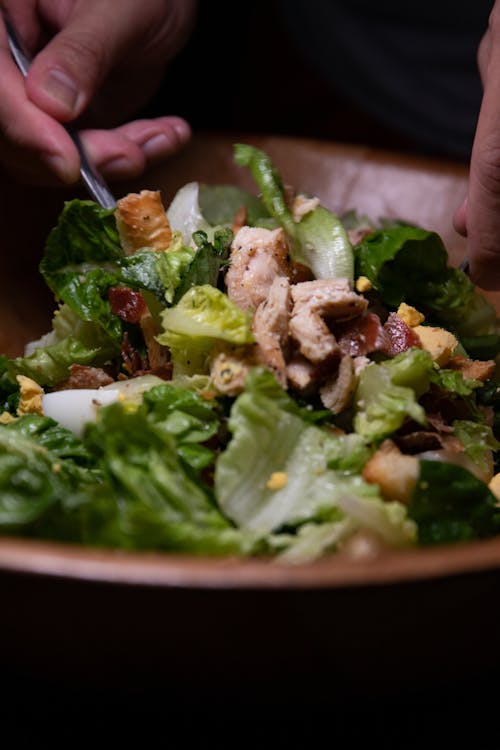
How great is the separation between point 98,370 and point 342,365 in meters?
0.60

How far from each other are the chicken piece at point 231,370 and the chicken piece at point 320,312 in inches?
5.0

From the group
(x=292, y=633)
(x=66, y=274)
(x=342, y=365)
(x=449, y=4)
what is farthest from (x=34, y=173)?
(x=449, y=4)

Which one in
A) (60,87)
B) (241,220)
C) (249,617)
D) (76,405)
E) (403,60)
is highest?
(60,87)

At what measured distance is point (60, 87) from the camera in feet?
7.34

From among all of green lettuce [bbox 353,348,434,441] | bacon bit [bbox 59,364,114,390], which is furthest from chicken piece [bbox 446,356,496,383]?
bacon bit [bbox 59,364,114,390]

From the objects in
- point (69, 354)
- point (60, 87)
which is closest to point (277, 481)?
point (69, 354)

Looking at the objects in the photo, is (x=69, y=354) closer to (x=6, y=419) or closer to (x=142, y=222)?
(x=6, y=419)

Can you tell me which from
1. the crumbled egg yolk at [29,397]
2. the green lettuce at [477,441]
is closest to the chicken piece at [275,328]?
the green lettuce at [477,441]

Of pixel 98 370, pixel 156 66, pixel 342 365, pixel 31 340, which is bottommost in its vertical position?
pixel 31 340

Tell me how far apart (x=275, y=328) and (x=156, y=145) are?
1.20 meters

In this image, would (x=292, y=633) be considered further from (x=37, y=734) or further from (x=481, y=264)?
(x=481, y=264)

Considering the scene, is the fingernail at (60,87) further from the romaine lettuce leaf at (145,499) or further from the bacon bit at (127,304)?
the romaine lettuce leaf at (145,499)

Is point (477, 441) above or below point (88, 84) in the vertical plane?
below

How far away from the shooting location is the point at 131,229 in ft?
6.97
